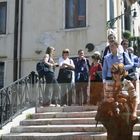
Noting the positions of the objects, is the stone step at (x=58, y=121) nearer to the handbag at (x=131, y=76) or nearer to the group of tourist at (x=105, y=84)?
the group of tourist at (x=105, y=84)

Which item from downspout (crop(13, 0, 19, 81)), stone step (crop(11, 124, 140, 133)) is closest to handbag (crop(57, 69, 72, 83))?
stone step (crop(11, 124, 140, 133))

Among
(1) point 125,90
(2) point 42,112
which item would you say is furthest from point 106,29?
(1) point 125,90

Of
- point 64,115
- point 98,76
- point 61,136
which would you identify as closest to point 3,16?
point 98,76

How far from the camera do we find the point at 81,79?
41.8 feet

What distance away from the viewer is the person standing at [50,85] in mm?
12422

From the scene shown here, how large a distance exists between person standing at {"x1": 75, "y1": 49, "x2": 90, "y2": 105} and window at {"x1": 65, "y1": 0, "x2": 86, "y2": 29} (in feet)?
14.5

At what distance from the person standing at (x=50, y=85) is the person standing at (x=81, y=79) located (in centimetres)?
58

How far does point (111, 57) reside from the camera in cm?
986

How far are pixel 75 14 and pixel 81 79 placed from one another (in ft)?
16.9

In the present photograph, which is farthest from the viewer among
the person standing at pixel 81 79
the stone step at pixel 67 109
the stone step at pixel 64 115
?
the person standing at pixel 81 79

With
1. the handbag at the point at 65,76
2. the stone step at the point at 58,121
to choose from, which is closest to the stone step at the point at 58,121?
the stone step at the point at 58,121

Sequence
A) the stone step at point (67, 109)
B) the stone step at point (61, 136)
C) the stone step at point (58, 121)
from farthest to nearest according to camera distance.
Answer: the stone step at point (67, 109) < the stone step at point (58, 121) < the stone step at point (61, 136)

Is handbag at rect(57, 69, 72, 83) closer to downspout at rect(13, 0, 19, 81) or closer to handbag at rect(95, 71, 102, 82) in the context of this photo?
handbag at rect(95, 71, 102, 82)

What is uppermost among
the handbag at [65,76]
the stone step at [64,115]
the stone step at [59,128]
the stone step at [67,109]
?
the handbag at [65,76]
